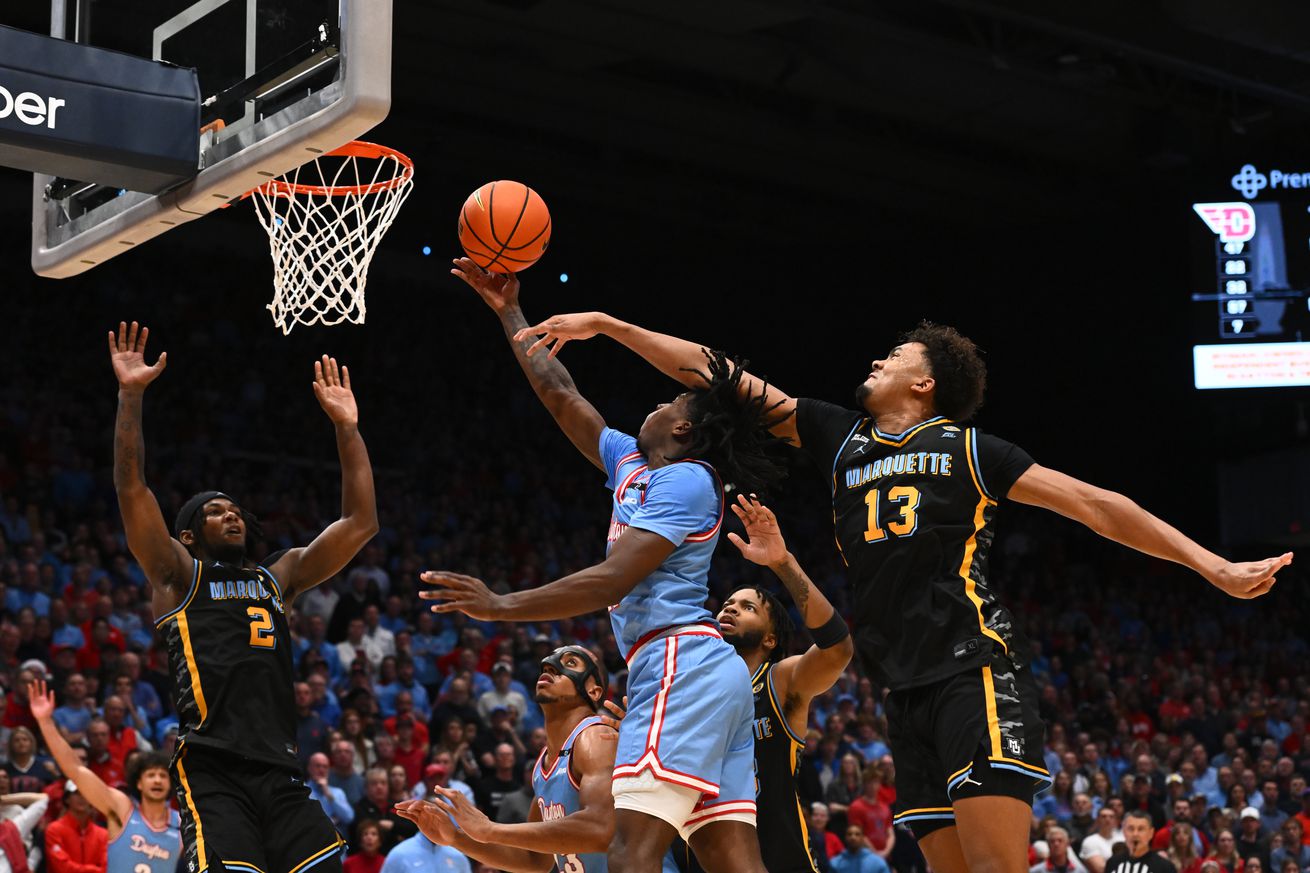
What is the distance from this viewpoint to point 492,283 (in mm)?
5852

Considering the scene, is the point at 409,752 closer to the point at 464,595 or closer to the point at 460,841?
the point at 460,841

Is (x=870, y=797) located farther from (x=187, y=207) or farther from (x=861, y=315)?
(x=861, y=315)

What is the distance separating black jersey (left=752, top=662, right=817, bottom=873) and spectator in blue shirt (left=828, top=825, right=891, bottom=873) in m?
5.40

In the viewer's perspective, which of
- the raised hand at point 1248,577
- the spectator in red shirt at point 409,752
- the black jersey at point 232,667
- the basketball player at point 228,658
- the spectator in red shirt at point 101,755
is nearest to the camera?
the raised hand at point 1248,577

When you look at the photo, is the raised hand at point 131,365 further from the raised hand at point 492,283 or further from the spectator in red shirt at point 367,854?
the spectator in red shirt at point 367,854

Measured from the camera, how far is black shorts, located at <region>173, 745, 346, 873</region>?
5250 mm

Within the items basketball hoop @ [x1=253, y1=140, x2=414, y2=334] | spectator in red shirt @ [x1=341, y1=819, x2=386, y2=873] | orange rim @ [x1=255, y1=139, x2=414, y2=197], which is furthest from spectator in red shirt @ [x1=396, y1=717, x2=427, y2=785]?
orange rim @ [x1=255, y1=139, x2=414, y2=197]

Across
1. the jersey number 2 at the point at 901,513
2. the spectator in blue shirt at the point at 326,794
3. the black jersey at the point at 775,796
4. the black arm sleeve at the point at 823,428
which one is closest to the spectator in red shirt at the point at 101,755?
the spectator in blue shirt at the point at 326,794

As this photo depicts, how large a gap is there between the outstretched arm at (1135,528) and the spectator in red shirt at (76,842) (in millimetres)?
6300

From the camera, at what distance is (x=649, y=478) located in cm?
500

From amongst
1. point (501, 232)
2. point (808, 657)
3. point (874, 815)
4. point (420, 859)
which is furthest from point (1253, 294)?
point (501, 232)

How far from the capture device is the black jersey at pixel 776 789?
18.7ft

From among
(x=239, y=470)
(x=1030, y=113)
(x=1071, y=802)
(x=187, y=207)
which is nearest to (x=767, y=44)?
(x=1030, y=113)

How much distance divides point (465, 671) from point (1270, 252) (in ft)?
24.0
